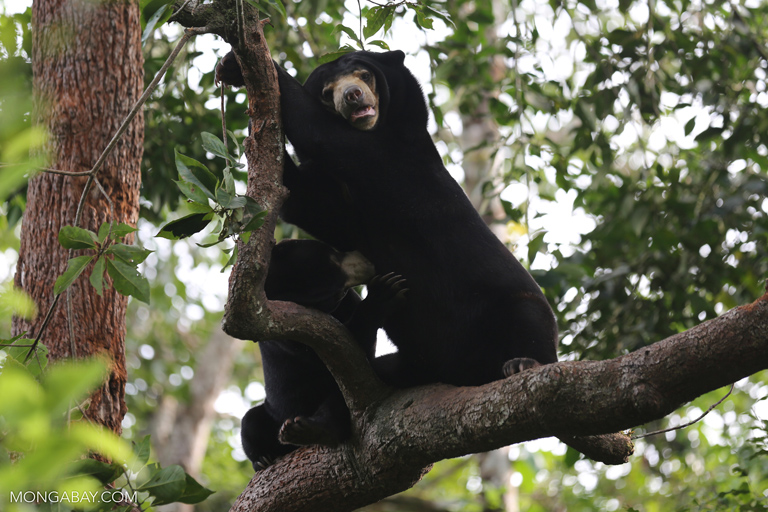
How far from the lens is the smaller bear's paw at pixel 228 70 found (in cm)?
282

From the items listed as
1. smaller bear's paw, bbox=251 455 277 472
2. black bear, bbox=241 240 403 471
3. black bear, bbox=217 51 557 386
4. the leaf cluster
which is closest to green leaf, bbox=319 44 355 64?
black bear, bbox=217 51 557 386

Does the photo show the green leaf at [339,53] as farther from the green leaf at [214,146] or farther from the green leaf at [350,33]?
the green leaf at [214,146]

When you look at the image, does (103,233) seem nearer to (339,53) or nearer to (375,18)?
(339,53)

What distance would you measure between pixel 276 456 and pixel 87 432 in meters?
2.81

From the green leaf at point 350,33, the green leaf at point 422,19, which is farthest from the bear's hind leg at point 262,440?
the green leaf at point 422,19

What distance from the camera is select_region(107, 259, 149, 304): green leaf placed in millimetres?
2293

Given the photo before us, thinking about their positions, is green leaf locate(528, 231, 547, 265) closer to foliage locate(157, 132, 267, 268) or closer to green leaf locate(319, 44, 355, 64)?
green leaf locate(319, 44, 355, 64)

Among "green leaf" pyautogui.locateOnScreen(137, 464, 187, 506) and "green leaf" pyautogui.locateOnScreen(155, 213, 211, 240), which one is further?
"green leaf" pyautogui.locateOnScreen(137, 464, 187, 506)

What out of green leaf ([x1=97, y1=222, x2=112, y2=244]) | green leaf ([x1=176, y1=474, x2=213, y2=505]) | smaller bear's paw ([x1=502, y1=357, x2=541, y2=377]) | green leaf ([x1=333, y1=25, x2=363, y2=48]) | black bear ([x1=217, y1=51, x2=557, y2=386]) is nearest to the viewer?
green leaf ([x1=97, y1=222, x2=112, y2=244])

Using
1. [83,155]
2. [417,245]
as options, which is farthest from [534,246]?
[83,155]

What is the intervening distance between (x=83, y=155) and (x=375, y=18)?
5.38 feet

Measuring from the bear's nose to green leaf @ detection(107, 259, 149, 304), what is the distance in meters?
1.35

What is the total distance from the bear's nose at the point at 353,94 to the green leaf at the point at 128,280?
1.35 metres

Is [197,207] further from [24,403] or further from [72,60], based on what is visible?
[72,60]
